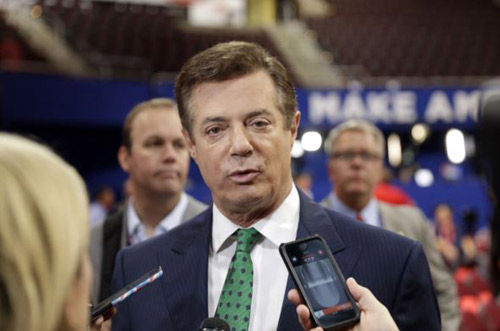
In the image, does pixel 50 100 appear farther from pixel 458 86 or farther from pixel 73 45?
pixel 458 86

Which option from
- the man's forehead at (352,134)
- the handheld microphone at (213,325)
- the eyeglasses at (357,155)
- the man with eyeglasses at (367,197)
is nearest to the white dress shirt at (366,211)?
the man with eyeglasses at (367,197)

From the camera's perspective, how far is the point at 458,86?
1372 cm

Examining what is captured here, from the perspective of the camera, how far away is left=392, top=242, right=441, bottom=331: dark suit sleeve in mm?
1848

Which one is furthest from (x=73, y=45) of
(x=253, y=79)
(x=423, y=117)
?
(x=253, y=79)

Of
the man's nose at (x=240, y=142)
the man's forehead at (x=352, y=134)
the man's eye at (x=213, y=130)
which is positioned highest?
the man's eye at (x=213, y=130)

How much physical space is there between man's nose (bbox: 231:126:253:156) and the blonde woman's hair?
88 centimetres

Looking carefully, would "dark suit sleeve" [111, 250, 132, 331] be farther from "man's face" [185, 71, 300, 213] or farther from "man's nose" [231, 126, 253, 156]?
"man's nose" [231, 126, 253, 156]

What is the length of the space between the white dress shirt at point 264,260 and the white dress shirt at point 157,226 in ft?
4.17

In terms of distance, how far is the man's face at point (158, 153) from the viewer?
3.48m

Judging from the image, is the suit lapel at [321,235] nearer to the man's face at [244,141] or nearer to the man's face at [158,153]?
the man's face at [244,141]

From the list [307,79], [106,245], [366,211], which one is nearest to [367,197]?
[366,211]

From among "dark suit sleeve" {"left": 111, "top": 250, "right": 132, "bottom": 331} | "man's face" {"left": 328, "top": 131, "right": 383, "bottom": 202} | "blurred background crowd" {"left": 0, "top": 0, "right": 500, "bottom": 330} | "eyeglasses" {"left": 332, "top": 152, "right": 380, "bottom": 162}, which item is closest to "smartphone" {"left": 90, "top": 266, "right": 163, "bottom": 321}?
"dark suit sleeve" {"left": 111, "top": 250, "right": 132, "bottom": 331}

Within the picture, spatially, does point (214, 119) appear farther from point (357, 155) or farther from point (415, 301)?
point (357, 155)

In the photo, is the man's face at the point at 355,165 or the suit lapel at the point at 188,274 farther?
the man's face at the point at 355,165
